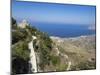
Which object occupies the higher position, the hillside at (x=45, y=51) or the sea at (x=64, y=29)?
the sea at (x=64, y=29)

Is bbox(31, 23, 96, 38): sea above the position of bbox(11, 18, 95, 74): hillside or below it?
above

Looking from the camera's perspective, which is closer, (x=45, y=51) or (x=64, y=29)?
(x=45, y=51)

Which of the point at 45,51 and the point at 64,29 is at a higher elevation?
the point at 64,29

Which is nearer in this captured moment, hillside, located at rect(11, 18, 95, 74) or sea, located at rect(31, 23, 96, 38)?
hillside, located at rect(11, 18, 95, 74)

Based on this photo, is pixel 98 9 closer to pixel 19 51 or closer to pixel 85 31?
pixel 85 31
